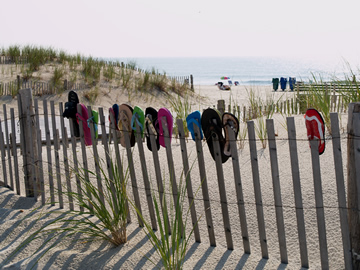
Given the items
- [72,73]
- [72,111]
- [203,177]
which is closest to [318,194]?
[203,177]

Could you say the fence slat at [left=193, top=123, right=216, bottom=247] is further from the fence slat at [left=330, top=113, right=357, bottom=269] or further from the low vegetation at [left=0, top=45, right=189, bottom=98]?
the low vegetation at [left=0, top=45, right=189, bottom=98]

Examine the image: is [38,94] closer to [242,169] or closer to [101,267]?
[242,169]

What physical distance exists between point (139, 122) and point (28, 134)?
1.56 metres

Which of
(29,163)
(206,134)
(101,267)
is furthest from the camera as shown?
(29,163)

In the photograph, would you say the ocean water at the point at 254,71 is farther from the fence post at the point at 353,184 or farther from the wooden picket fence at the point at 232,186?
the fence post at the point at 353,184

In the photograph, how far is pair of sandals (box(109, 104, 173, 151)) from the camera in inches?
130

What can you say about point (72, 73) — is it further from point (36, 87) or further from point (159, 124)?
point (159, 124)

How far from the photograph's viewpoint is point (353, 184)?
2568 millimetres

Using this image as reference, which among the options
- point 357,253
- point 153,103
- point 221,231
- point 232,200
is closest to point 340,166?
point 357,253

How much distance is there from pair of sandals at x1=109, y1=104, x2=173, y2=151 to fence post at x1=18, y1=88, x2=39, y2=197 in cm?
113

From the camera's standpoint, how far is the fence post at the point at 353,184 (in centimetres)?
251

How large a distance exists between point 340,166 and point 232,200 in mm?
1589

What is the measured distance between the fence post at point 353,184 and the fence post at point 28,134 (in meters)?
3.00

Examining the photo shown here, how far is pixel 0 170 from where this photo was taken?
5.29 meters
